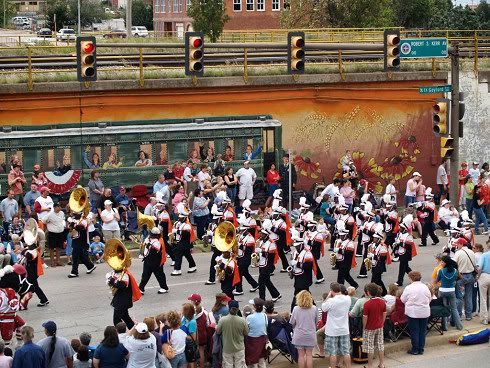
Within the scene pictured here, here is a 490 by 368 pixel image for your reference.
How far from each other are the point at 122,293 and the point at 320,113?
15519 mm

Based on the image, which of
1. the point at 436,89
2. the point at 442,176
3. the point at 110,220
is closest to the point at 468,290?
the point at 436,89

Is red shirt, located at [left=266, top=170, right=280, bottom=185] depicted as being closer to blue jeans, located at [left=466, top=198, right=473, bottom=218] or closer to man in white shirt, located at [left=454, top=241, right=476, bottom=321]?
blue jeans, located at [left=466, top=198, right=473, bottom=218]

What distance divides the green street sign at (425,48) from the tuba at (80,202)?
25.0ft

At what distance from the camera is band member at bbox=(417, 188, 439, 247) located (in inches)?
1122

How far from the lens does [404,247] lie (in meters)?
24.5

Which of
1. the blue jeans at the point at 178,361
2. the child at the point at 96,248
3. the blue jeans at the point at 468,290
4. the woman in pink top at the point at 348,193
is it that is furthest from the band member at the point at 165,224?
the blue jeans at the point at 178,361

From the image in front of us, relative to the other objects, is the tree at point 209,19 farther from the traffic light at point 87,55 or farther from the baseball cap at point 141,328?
the baseball cap at point 141,328

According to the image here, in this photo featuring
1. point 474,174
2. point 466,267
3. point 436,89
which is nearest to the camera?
point 466,267

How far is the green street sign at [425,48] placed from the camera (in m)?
25.7

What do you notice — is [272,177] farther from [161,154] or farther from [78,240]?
[78,240]

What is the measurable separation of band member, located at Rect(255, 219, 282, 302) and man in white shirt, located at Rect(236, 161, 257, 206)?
757cm

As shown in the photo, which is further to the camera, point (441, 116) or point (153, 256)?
point (441, 116)

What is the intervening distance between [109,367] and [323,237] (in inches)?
324

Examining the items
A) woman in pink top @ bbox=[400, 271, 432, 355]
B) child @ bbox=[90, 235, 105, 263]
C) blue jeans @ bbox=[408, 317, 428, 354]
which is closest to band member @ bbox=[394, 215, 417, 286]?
blue jeans @ bbox=[408, 317, 428, 354]
